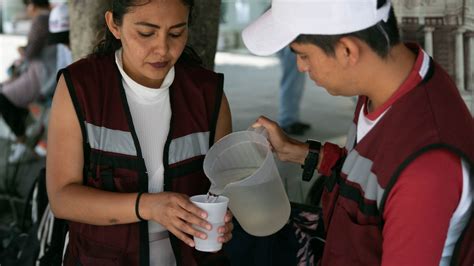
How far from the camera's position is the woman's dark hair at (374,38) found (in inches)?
56.7

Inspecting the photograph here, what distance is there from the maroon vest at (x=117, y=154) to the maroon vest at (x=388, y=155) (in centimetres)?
51

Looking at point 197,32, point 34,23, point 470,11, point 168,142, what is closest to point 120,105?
point 168,142

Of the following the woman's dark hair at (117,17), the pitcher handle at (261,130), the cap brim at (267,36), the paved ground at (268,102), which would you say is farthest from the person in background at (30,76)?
the cap brim at (267,36)

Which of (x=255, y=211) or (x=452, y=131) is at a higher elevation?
(x=452, y=131)

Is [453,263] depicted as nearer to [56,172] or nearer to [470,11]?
[56,172]

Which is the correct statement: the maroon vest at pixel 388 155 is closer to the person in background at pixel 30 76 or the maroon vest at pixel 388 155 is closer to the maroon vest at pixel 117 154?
the maroon vest at pixel 117 154

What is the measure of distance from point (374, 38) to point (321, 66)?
0.43ft

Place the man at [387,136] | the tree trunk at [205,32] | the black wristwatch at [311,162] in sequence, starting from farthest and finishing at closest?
the tree trunk at [205,32] → the black wristwatch at [311,162] → the man at [387,136]

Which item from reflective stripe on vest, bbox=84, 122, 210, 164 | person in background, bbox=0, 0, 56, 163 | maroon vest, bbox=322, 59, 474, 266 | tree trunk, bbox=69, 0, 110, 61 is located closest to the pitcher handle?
reflective stripe on vest, bbox=84, 122, 210, 164

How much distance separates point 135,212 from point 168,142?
246 mm

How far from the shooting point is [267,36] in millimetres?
1566

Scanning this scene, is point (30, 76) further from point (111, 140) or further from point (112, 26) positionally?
point (111, 140)

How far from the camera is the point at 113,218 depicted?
5.95 ft

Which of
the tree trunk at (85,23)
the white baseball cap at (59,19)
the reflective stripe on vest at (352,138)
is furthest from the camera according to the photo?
the white baseball cap at (59,19)
